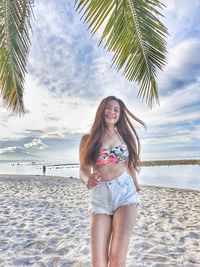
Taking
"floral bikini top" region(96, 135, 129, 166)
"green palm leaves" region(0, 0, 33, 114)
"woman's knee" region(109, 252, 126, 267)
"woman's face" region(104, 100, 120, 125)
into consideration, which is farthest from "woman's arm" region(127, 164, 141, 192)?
"green palm leaves" region(0, 0, 33, 114)

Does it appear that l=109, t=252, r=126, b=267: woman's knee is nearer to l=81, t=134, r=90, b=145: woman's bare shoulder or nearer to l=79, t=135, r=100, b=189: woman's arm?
l=79, t=135, r=100, b=189: woman's arm

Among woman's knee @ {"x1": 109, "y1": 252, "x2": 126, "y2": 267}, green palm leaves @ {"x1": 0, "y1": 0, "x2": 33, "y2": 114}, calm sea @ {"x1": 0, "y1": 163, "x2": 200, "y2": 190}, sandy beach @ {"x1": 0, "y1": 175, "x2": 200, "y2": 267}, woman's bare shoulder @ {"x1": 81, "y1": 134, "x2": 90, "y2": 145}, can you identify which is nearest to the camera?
woman's knee @ {"x1": 109, "y1": 252, "x2": 126, "y2": 267}

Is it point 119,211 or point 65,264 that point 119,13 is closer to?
point 119,211

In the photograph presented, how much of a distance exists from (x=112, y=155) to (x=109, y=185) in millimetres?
287

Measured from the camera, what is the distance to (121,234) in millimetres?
2361

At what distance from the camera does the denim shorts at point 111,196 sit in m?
2.40

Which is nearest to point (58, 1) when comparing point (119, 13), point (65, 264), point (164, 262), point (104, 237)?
point (119, 13)

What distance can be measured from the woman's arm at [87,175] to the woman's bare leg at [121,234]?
0.32m

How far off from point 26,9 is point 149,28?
1529mm

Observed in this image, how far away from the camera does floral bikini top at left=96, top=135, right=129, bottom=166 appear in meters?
2.55

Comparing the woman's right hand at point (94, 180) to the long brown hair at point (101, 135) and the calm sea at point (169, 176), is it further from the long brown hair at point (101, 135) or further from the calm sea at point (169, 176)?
the calm sea at point (169, 176)

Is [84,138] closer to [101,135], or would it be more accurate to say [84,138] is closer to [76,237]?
[101,135]

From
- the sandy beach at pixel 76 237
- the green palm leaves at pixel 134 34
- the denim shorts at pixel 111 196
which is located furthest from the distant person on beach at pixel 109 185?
the sandy beach at pixel 76 237

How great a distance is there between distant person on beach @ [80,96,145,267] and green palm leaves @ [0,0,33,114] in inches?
58.9
